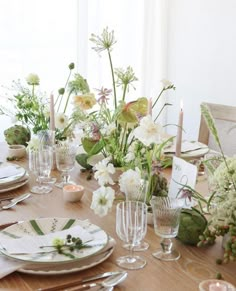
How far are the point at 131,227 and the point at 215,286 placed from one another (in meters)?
0.24

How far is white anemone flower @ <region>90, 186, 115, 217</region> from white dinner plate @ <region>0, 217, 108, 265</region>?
0.06 meters

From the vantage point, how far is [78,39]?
124 inches

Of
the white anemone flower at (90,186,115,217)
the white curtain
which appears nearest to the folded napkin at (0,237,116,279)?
the white anemone flower at (90,186,115,217)

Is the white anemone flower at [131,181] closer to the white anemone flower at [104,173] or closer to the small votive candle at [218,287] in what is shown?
the white anemone flower at [104,173]

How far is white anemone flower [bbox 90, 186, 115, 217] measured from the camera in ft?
3.81

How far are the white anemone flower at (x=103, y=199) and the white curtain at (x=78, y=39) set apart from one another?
1889 mm

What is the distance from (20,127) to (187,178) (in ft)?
3.40

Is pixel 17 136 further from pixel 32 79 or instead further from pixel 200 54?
pixel 200 54

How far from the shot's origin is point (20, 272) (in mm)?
1009

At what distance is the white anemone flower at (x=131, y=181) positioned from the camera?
1.25 metres

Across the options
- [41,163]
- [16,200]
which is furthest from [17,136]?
[16,200]

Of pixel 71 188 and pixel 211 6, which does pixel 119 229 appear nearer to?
pixel 71 188

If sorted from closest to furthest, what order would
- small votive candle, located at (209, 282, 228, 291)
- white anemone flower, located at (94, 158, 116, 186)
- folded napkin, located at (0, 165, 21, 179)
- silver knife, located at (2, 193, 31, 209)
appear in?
small votive candle, located at (209, 282, 228, 291) < white anemone flower, located at (94, 158, 116, 186) < silver knife, located at (2, 193, 31, 209) < folded napkin, located at (0, 165, 21, 179)

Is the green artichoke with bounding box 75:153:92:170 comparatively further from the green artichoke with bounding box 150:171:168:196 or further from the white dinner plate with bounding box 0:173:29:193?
the green artichoke with bounding box 150:171:168:196
